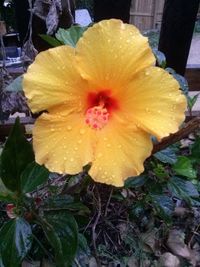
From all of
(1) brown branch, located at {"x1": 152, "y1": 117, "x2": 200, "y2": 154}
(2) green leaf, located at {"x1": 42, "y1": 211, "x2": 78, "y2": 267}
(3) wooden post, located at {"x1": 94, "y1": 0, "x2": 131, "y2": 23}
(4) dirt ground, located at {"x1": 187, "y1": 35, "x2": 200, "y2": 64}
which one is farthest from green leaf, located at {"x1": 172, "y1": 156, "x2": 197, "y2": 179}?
(4) dirt ground, located at {"x1": 187, "y1": 35, "x2": 200, "y2": 64}

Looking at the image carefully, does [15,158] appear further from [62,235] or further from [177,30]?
[177,30]

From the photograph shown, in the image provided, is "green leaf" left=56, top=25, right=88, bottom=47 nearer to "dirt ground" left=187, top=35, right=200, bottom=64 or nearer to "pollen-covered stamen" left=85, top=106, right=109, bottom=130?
"pollen-covered stamen" left=85, top=106, right=109, bottom=130

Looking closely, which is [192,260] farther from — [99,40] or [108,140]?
[99,40]

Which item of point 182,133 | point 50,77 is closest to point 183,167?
point 182,133

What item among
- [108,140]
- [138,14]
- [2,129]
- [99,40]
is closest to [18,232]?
[108,140]

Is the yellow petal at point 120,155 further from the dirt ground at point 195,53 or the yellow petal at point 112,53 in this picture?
the dirt ground at point 195,53

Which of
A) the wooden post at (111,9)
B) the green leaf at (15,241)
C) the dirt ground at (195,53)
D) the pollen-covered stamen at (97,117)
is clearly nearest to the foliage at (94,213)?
the green leaf at (15,241)
